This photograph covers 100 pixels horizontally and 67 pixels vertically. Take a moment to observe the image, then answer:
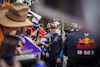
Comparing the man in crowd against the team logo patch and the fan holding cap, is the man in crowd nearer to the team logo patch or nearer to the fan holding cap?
the team logo patch

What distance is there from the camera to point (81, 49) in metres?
2.55

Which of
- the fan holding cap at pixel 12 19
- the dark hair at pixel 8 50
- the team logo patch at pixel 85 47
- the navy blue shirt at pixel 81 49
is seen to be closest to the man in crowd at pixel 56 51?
the navy blue shirt at pixel 81 49

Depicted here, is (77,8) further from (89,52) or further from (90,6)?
(89,52)

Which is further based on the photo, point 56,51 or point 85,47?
point 56,51

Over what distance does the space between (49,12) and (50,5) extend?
0.06m

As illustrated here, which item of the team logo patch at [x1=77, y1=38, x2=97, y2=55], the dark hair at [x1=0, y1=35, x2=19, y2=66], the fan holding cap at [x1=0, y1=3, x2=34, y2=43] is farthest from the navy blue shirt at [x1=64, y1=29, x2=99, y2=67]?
the dark hair at [x1=0, y1=35, x2=19, y2=66]

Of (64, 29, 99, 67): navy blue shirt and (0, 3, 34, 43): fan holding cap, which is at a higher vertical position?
(0, 3, 34, 43): fan holding cap

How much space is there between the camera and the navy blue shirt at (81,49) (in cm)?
236

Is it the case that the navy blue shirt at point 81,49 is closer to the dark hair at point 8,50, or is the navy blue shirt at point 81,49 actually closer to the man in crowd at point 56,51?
the man in crowd at point 56,51

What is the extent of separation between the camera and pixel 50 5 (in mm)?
654

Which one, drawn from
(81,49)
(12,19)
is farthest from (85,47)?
(12,19)

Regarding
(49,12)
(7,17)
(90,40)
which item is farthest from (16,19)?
(90,40)

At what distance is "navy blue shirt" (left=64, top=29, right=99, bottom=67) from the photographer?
2.36 metres

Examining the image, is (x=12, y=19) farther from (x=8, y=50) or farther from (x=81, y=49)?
(x=81, y=49)
